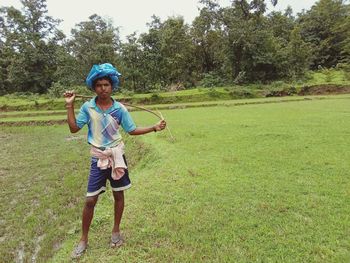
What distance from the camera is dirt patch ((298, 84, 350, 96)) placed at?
87.1ft

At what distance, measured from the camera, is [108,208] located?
515 cm

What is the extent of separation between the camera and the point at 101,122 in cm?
365

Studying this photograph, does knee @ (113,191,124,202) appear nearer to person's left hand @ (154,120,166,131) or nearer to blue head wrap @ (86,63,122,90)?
person's left hand @ (154,120,166,131)

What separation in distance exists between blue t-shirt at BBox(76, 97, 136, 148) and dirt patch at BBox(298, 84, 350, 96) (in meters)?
25.7

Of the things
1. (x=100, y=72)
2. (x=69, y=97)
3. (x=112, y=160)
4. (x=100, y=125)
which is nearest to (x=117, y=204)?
(x=112, y=160)

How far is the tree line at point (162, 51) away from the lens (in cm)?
3008

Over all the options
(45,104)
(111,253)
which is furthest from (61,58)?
(111,253)

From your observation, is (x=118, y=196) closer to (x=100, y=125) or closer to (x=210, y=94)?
(x=100, y=125)

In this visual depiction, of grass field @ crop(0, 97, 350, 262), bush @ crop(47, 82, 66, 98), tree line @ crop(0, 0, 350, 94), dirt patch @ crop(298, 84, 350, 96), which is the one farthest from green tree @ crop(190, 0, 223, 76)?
grass field @ crop(0, 97, 350, 262)

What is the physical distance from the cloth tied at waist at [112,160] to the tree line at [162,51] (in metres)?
26.9

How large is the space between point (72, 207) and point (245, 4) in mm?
29210

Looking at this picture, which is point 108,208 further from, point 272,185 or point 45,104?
point 45,104

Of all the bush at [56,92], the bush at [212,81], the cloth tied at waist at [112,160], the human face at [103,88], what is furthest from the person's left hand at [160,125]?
the bush at [212,81]

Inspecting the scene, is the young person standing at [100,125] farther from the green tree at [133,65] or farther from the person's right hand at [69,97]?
the green tree at [133,65]
